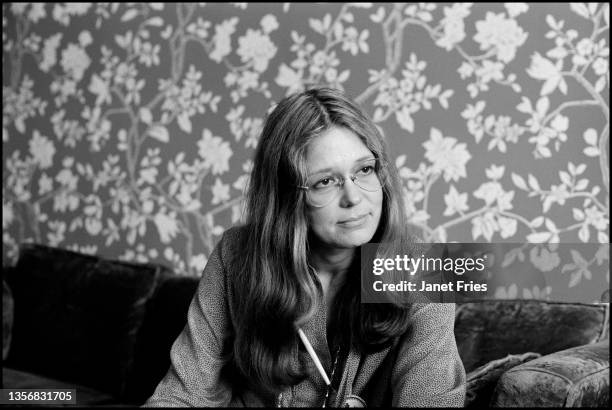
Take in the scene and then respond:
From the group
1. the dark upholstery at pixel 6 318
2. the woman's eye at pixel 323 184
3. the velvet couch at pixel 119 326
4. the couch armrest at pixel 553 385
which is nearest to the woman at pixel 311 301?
the woman's eye at pixel 323 184

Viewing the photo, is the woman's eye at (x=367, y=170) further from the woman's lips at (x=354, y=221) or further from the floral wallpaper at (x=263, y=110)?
the floral wallpaper at (x=263, y=110)

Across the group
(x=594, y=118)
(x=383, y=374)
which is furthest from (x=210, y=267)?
(x=594, y=118)

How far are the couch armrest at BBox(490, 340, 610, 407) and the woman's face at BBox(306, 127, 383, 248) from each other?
0.42 meters

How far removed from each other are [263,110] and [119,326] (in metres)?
1.00

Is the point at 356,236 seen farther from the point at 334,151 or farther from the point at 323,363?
the point at 323,363

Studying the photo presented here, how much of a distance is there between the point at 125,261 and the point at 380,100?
4.13 feet

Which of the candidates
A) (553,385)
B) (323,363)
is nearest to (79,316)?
(323,363)

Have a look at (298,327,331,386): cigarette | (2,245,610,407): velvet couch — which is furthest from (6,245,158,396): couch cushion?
(298,327,331,386): cigarette

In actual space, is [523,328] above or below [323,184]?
below

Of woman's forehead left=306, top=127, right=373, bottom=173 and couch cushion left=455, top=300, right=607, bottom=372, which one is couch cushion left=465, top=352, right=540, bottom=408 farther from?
woman's forehead left=306, top=127, right=373, bottom=173

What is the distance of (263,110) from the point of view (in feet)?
9.80

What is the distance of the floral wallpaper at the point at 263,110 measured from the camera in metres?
2.45

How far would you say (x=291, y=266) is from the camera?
1.70 metres

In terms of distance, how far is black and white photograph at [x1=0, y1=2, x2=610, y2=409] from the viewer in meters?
1.64
